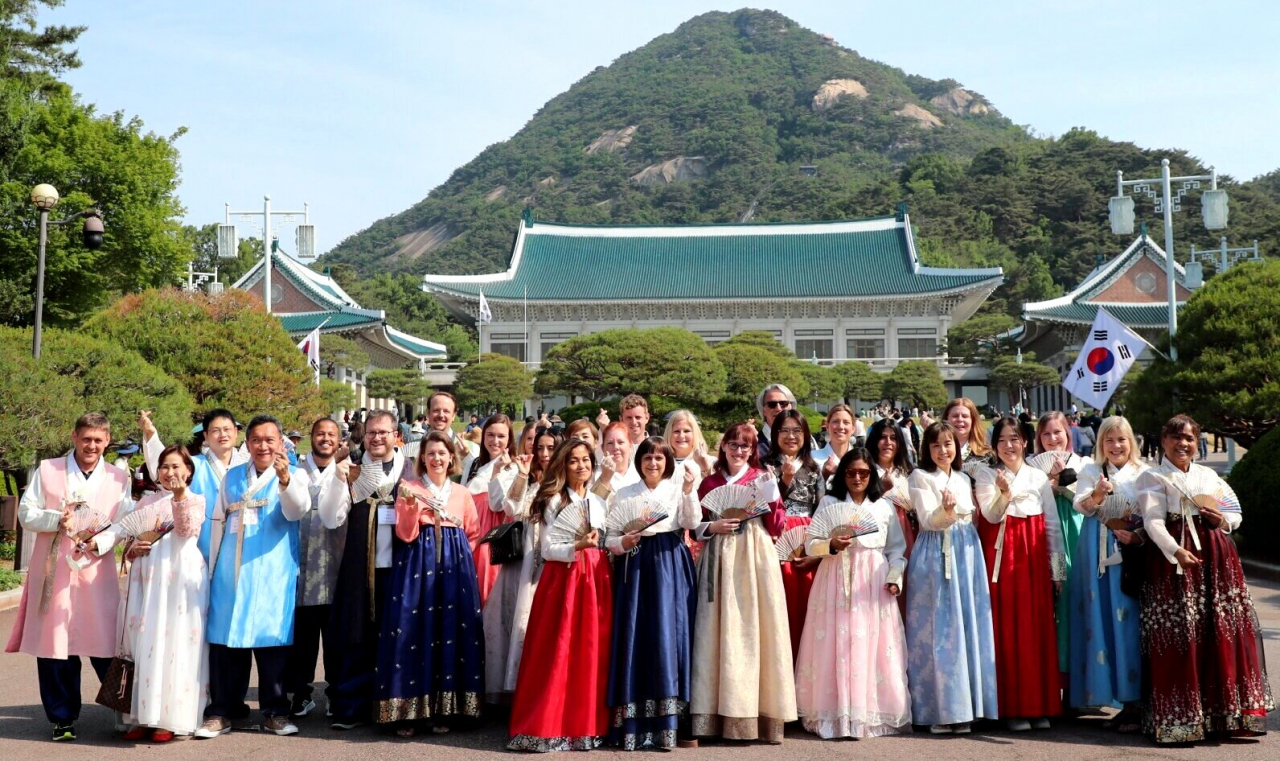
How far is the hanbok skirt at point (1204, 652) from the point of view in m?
4.62

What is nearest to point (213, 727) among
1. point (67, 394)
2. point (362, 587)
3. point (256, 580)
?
point (256, 580)

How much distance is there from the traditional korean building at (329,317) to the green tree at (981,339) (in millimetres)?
21936

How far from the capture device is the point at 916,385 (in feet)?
124

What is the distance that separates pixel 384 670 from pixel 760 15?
133420 millimetres

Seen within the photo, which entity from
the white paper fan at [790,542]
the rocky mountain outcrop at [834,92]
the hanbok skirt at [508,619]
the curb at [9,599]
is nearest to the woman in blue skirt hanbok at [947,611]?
the white paper fan at [790,542]

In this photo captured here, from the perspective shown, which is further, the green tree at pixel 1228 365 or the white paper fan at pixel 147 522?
the green tree at pixel 1228 365

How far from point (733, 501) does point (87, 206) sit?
21479mm

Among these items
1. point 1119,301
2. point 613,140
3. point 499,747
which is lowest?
point 499,747

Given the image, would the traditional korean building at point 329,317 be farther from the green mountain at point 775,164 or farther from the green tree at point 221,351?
the green mountain at point 775,164

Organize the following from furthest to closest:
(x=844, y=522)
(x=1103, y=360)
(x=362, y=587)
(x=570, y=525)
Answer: (x=1103, y=360)
(x=362, y=587)
(x=844, y=522)
(x=570, y=525)

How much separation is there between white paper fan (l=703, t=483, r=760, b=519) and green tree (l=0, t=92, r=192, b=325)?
20.7 m

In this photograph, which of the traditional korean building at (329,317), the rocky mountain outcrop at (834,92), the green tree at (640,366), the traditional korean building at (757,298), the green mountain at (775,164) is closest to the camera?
the green tree at (640,366)

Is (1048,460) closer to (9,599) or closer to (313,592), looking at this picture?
(313,592)

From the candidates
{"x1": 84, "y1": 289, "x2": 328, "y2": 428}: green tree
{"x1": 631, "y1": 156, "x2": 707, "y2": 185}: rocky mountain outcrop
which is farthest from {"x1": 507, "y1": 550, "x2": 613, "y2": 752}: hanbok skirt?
{"x1": 631, "y1": 156, "x2": 707, "y2": 185}: rocky mountain outcrop
